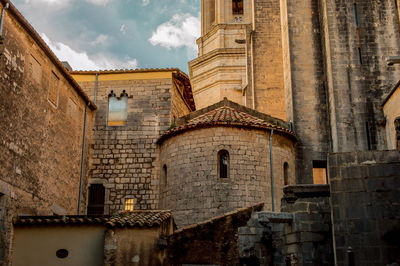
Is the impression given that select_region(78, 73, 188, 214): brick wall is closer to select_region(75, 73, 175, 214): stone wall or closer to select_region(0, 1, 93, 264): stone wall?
select_region(75, 73, 175, 214): stone wall

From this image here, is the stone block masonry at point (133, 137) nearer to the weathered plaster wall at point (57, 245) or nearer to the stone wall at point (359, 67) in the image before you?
the weathered plaster wall at point (57, 245)

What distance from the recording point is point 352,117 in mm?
20375

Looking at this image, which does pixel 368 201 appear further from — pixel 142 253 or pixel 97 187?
pixel 97 187

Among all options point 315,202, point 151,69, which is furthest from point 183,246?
point 151,69

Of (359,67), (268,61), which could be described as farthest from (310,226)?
(268,61)

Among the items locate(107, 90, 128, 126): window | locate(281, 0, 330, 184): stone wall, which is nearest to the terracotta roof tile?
locate(107, 90, 128, 126): window

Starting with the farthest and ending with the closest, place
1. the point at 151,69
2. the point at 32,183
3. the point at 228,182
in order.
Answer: the point at 151,69 < the point at 228,182 < the point at 32,183

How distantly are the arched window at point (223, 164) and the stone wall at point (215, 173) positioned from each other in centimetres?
19

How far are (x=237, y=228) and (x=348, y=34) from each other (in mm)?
10907

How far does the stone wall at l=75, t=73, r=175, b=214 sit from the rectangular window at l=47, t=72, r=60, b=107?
362 cm

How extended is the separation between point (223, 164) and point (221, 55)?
16480 millimetres

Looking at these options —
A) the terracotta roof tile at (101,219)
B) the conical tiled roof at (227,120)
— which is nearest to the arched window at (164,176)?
the conical tiled roof at (227,120)

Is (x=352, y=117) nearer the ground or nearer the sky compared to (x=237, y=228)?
nearer the sky

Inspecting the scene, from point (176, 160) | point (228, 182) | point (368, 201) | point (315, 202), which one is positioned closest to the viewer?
point (368, 201)
